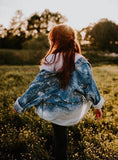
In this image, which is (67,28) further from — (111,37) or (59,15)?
(59,15)

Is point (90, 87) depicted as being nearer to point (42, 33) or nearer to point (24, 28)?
point (42, 33)

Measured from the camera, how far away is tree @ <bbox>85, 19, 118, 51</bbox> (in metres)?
40.6

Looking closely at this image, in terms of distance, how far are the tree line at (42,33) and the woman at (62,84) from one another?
80.5 feet

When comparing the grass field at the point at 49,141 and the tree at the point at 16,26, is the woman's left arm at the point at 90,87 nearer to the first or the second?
the grass field at the point at 49,141

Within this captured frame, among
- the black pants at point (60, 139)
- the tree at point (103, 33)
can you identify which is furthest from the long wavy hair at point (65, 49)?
the tree at point (103, 33)

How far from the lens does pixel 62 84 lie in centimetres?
193

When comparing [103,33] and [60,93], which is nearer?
[60,93]

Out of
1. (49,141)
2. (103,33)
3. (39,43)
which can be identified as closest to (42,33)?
(39,43)

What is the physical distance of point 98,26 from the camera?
1612 inches

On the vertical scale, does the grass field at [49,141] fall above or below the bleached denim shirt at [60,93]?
below

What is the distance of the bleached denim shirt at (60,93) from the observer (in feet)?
6.36

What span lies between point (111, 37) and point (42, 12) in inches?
1207

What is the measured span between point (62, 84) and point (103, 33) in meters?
42.3

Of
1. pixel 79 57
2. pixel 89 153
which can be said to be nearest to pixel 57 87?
pixel 79 57
